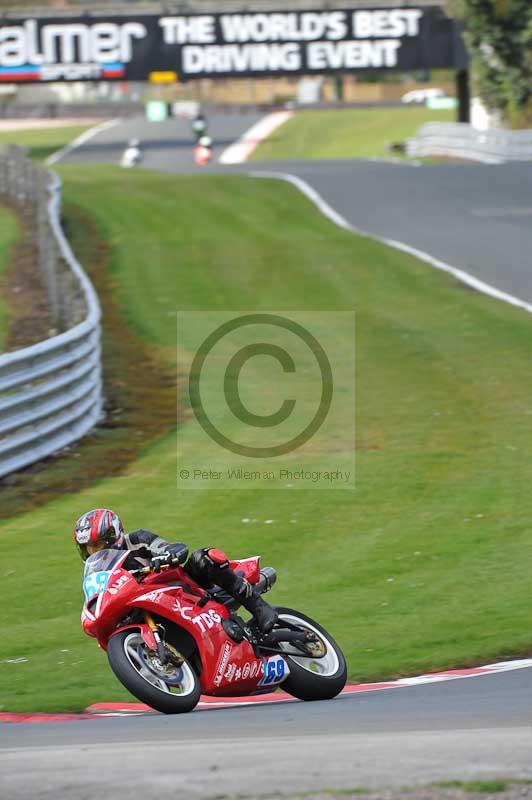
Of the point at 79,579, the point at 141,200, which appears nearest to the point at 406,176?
the point at 141,200

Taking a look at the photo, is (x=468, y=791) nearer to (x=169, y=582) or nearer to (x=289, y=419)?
(x=169, y=582)

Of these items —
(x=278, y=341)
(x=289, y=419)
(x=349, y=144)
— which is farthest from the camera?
(x=349, y=144)

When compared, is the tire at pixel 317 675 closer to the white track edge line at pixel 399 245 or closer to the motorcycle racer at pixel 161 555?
the motorcycle racer at pixel 161 555

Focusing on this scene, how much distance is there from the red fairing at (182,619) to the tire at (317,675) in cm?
24

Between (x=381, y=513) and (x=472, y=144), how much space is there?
34.0 m

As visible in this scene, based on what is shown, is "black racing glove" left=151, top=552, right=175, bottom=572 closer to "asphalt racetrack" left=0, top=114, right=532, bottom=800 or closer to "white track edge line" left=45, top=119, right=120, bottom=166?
"asphalt racetrack" left=0, top=114, right=532, bottom=800

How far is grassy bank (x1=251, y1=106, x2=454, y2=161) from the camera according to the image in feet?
207

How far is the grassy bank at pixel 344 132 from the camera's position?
6316cm

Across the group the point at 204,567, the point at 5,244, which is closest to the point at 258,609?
the point at 204,567

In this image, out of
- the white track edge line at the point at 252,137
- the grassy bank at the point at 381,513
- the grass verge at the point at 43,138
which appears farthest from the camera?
the grass verge at the point at 43,138

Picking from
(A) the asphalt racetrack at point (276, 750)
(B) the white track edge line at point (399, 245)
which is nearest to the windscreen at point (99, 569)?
(A) the asphalt racetrack at point (276, 750)

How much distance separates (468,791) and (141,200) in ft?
95.8

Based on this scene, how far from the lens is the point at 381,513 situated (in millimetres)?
11023

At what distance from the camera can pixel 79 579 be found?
32.1 feet
